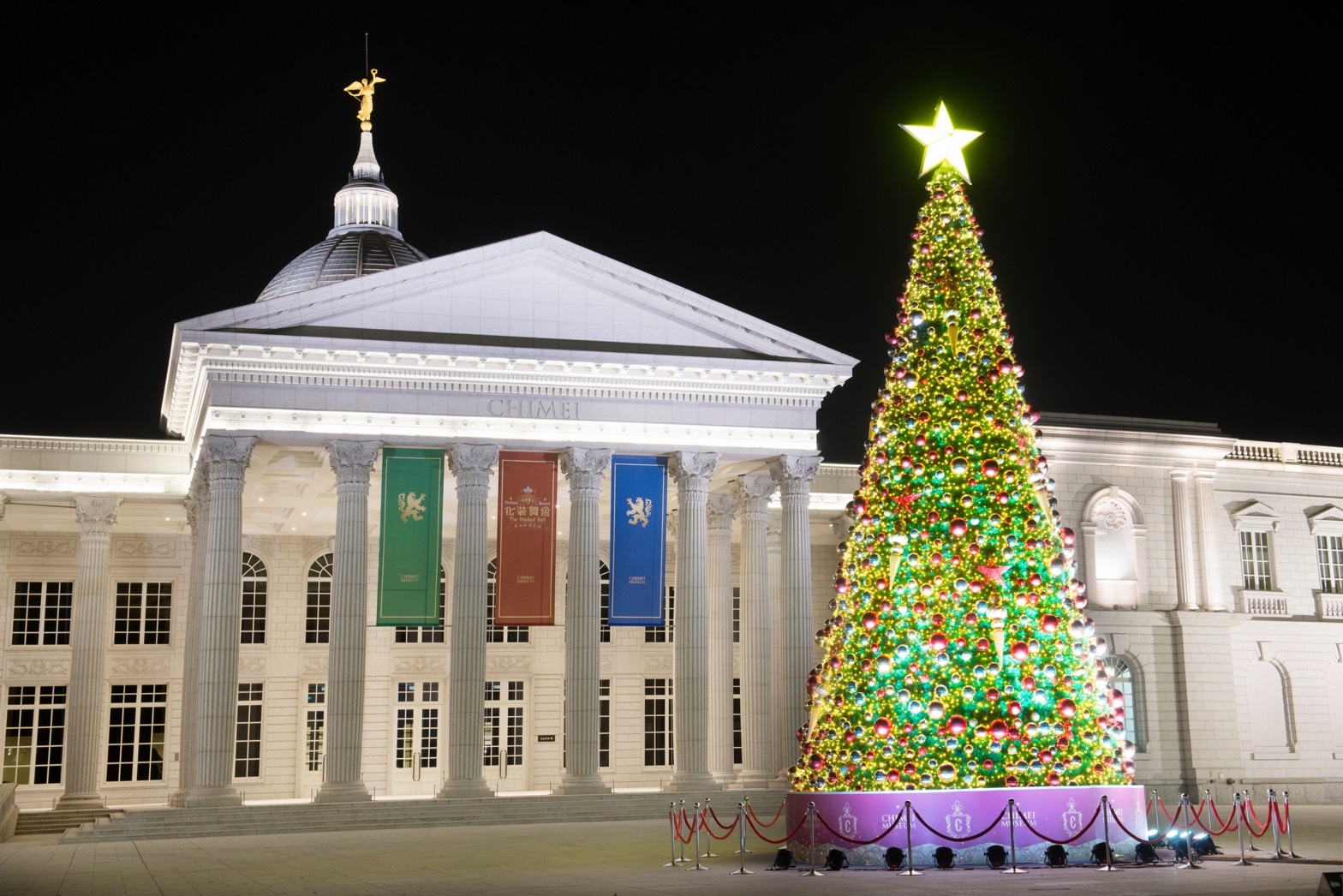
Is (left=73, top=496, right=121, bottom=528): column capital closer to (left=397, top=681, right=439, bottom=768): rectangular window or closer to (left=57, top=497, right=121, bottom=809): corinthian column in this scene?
(left=57, top=497, right=121, bottom=809): corinthian column

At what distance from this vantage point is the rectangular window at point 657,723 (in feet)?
151

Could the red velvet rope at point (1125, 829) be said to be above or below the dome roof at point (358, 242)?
below

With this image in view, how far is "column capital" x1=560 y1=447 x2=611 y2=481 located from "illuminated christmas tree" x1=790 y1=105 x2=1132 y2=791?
15.3 meters

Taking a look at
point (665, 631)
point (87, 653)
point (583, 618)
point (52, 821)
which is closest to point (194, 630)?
point (87, 653)

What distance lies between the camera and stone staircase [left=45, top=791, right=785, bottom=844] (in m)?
30.4

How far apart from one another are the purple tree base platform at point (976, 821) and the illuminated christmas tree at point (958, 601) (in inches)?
7.1

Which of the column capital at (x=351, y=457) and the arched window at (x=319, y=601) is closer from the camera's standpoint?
the column capital at (x=351, y=457)

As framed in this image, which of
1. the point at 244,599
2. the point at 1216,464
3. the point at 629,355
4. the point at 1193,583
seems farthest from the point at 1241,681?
A: the point at 244,599

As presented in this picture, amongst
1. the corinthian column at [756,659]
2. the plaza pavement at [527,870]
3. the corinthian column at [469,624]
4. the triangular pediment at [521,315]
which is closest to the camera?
the plaza pavement at [527,870]

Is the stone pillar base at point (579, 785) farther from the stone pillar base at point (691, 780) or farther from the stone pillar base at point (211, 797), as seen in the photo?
the stone pillar base at point (211, 797)

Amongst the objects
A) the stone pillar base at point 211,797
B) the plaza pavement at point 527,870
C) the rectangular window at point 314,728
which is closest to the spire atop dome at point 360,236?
the rectangular window at point 314,728

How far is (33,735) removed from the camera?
4106 centimetres

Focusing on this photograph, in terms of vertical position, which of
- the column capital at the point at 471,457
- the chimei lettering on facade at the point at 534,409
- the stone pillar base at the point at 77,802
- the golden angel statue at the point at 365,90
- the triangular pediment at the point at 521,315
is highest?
the golden angel statue at the point at 365,90

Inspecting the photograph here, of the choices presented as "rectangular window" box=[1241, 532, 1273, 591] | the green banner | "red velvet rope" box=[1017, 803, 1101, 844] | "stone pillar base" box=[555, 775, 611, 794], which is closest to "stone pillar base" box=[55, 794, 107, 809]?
the green banner
